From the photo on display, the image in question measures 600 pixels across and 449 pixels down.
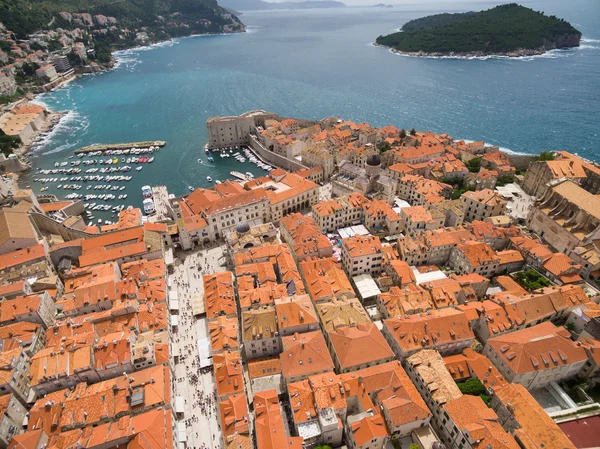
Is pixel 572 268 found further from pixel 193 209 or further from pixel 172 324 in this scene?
pixel 193 209

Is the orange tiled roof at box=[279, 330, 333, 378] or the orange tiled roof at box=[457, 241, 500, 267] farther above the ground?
the orange tiled roof at box=[457, 241, 500, 267]

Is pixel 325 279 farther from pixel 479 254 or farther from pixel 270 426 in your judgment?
pixel 479 254

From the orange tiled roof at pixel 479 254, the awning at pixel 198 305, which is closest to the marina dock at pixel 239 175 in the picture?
the awning at pixel 198 305

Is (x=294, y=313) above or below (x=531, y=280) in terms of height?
above

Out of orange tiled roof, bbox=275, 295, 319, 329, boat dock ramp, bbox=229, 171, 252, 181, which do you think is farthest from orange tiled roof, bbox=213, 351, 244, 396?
boat dock ramp, bbox=229, 171, 252, 181

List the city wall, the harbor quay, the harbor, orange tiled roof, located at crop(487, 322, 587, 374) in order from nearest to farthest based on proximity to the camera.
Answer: the harbor quay → orange tiled roof, located at crop(487, 322, 587, 374) → the harbor → the city wall

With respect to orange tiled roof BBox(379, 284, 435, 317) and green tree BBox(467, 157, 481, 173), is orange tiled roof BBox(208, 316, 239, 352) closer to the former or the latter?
orange tiled roof BBox(379, 284, 435, 317)

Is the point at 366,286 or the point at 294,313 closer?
the point at 294,313

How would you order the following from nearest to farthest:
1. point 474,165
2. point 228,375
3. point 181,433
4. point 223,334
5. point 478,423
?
point 478,423, point 181,433, point 228,375, point 223,334, point 474,165

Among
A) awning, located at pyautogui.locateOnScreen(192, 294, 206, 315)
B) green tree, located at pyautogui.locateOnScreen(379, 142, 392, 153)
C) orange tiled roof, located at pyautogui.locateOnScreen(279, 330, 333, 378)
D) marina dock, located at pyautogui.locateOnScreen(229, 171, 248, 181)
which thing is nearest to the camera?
orange tiled roof, located at pyautogui.locateOnScreen(279, 330, 333, 378)

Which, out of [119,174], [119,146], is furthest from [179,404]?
[119,146]
